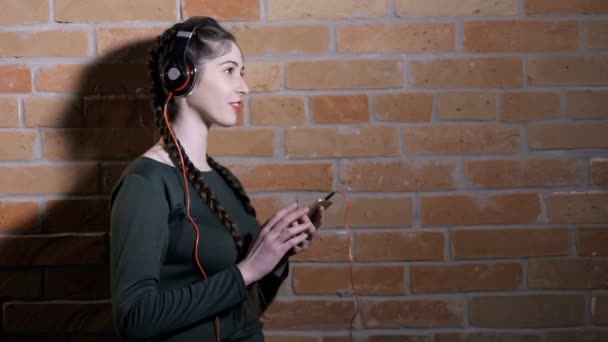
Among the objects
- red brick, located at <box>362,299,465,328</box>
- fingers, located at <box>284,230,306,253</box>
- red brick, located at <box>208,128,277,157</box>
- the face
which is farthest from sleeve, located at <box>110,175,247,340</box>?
red brick, located at <box>362,299,465,328</box>

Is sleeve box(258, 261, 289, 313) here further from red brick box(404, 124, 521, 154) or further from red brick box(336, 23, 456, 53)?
red brick box(336, 23, 456, 53)

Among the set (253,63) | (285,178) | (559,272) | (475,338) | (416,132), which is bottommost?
(475,338)

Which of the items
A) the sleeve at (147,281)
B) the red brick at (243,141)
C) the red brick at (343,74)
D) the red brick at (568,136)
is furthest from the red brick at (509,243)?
the sleeve at (147,281)

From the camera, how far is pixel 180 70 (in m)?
1.27

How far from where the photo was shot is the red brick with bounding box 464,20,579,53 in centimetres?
165

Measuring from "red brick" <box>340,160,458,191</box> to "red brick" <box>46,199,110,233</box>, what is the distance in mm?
673

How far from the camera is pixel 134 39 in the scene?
1.64 metres

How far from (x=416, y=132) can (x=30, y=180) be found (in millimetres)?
1058

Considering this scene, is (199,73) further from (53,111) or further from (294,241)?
(53,111)

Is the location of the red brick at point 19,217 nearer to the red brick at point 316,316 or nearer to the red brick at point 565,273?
the red brick at point 316,316

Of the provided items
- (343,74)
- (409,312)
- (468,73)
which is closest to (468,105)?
(468,73)

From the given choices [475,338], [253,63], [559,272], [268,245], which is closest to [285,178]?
[253,63]

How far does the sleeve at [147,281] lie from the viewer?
112 cm

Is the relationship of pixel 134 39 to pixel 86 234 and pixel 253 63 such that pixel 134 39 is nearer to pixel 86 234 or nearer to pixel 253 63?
pixel 253 63
